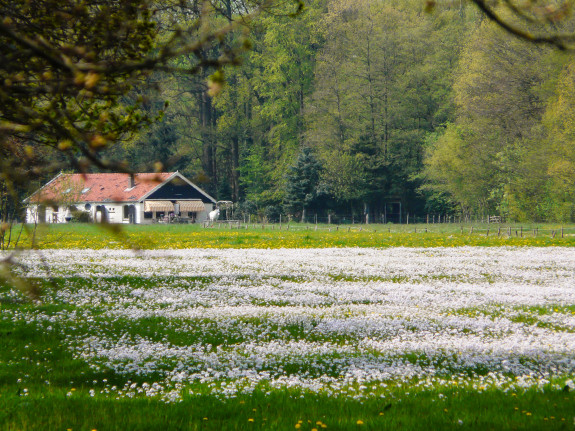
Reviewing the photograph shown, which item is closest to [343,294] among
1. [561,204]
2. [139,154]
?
[561,204]

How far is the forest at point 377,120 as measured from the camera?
196ft

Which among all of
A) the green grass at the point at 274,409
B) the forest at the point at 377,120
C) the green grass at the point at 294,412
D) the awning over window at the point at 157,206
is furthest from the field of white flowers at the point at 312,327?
the awning over window at the point at 157,206

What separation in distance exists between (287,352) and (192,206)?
75318 mm

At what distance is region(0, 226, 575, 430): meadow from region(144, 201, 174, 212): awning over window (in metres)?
62.7

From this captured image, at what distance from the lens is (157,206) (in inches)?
3214

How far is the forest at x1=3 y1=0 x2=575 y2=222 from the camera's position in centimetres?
5959

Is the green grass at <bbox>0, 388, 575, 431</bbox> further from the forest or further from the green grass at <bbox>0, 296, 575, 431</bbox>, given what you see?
the forest

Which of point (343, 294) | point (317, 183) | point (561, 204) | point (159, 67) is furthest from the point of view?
point (317, 183)

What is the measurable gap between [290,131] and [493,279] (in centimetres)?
6795

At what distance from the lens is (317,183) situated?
245 ft

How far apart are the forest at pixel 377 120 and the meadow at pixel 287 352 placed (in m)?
43.6

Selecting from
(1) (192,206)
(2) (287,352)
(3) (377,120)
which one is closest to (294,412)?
(2) (287,352)

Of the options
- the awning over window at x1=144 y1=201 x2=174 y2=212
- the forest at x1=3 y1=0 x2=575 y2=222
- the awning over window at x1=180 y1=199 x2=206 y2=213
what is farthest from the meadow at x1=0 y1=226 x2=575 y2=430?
the awning over window at x1=180 y1=199 x2=206 y2=213

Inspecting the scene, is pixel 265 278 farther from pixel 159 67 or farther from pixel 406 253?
pixel 159 67
